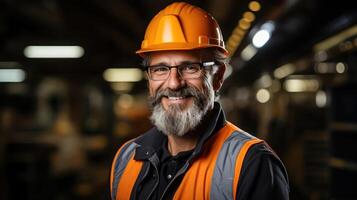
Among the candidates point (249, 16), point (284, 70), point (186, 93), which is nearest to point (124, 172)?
point (186, 93)

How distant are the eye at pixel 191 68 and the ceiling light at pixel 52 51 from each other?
6203 mm

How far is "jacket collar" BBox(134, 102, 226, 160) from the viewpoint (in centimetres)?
199

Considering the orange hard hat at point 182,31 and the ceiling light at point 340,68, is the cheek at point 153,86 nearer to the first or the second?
the orange hard hat at point 182,31

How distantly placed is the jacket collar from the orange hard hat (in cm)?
30

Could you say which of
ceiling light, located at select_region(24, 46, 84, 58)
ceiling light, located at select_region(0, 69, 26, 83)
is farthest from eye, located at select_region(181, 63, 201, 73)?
ceiling light, located at select_region(0, 69, 26, 83)

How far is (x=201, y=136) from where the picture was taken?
206cm

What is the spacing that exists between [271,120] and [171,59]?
7.96 meters

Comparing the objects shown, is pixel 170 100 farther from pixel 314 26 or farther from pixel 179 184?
pixel 314 26

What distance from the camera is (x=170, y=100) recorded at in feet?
6.58

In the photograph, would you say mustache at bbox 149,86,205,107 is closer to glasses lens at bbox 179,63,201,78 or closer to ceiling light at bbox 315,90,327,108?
glasses lens at bbox 179,63,201,78

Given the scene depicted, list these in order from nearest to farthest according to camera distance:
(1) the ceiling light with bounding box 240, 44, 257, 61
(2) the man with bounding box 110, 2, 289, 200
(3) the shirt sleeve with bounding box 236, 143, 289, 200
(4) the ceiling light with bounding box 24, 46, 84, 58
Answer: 1. (3) the shirt sleeve with bounding box 236, 143, 289, 200
2. (2) the man with bounding box 110, 2, 289, 200
3. (1) the ceiling light with bounding box 240, 44, 257, 61
4. (4) the ceiling light with bounding box 24, 46, 84, 58

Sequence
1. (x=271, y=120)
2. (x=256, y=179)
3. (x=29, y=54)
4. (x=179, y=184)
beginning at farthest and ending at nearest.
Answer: (x=271, y=120) → (x=29, y=54) → (x=179, y=184) → (x=256, y=179)

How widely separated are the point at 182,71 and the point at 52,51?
260 inches

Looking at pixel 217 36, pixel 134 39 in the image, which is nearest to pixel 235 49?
pixel 134 39
